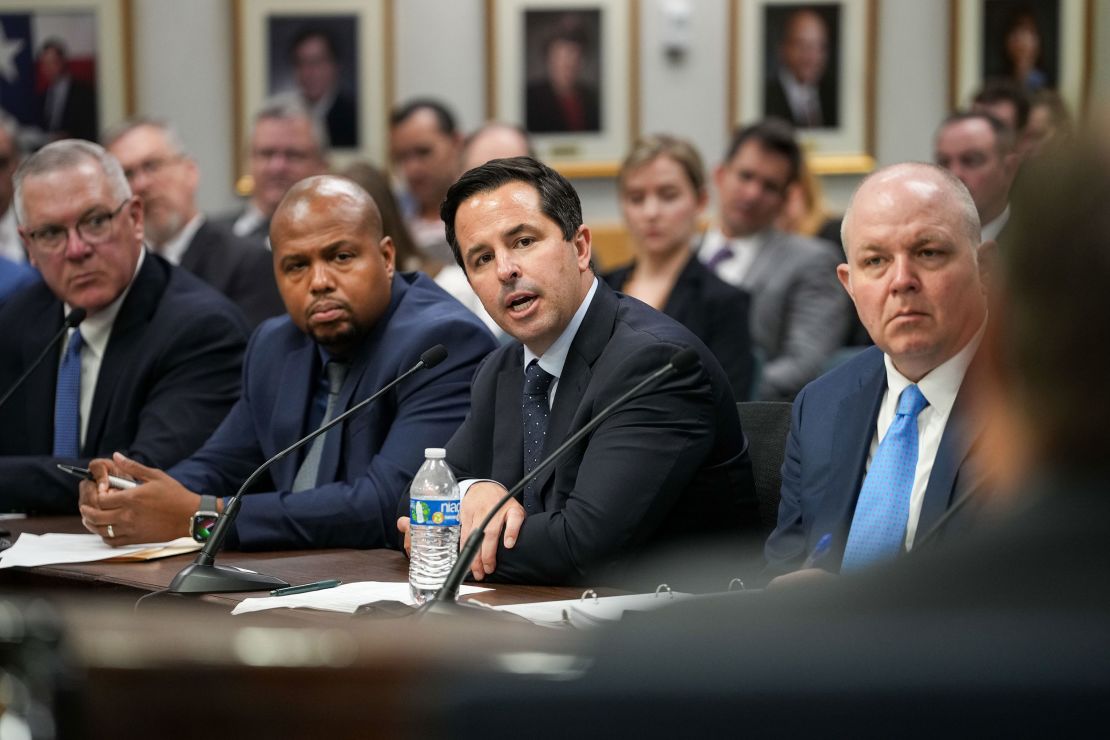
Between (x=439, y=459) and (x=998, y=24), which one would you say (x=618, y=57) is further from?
(x=439, y=459)

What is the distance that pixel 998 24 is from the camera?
301 inches

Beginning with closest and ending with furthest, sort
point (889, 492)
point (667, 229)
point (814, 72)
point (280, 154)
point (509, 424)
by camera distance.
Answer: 1. point (889, 492)
2. point (509, 424)
3. point (667, 229)
4. point (280, 154)
5. point (814, 72)

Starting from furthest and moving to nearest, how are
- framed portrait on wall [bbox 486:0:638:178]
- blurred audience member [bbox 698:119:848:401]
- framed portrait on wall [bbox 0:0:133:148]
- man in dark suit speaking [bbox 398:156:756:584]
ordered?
framed portrait on wall [bbox 0:0:133:148], framed portrait on wall [bbox 486:0:638:178], blurred audience member [bbox 698:119:848:401], man in dark suit speaking [bbox 398:156:756:584]

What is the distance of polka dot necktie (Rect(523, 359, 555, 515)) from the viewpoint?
3.10 m

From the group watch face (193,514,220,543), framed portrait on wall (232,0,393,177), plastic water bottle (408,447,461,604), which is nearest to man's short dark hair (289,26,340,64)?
framed portrait on wall (232,0,393,177)

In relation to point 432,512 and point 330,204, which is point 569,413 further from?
point 330,204

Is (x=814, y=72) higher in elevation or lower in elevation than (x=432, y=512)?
higher

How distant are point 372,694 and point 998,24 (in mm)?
7509

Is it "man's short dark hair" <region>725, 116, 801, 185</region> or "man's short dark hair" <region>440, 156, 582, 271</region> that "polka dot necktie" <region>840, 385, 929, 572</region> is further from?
"man's short dark hair" <region>725, 116, 801, 185</region>

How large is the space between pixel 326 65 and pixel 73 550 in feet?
16.5

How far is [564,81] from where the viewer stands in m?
7.84

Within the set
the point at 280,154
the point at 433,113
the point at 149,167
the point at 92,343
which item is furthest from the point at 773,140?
the point at 92,343

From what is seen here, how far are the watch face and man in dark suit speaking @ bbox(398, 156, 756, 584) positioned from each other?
1.70 feet

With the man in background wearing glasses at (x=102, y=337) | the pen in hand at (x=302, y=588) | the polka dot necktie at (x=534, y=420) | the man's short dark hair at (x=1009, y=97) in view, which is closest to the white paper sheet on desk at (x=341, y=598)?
the pen in hand at (x=302, y=588)
